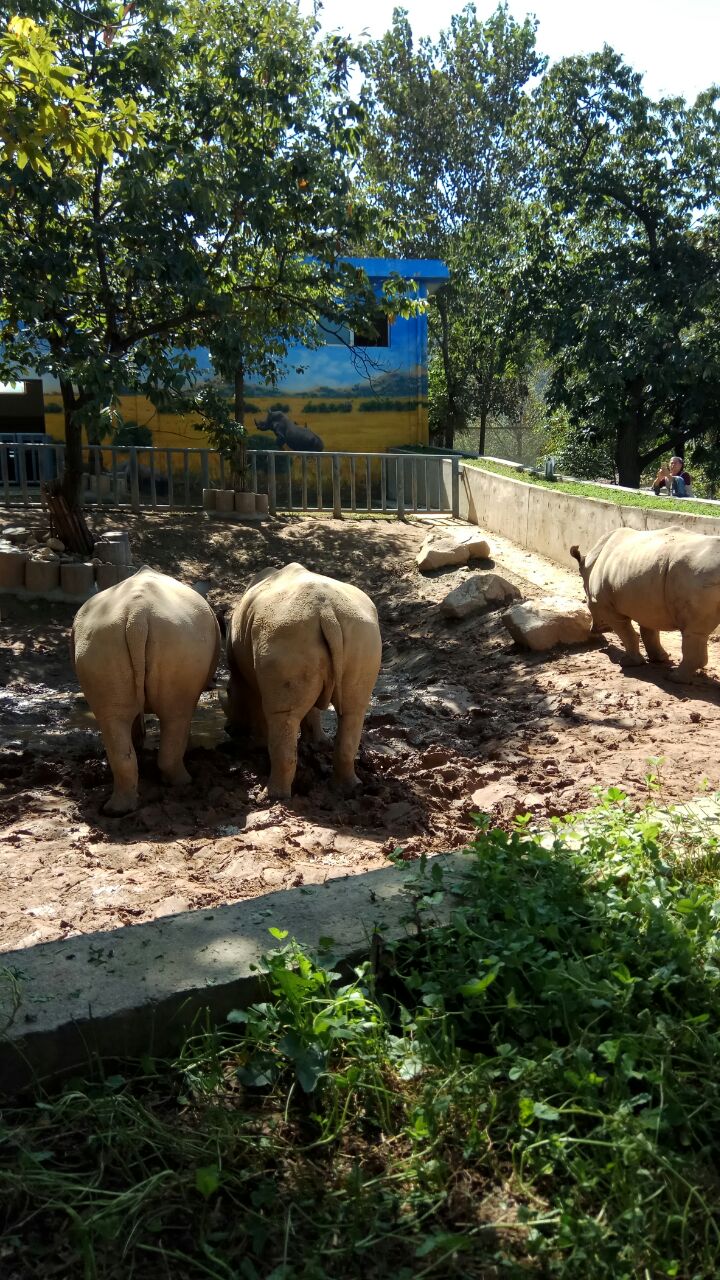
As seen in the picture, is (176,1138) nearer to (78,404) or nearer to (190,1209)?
(190,1209)

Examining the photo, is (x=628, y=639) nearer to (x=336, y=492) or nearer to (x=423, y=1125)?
(x=423, y=1125)

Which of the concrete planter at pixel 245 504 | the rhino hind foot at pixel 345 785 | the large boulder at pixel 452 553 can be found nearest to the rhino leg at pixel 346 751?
the rhino hind foot at pixel 345 785

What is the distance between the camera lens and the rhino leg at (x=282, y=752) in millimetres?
6363

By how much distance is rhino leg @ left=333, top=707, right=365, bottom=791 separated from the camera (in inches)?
260

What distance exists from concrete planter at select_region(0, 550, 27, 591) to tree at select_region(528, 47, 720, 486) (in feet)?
39.0

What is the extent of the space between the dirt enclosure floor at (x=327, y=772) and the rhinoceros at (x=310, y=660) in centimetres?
32

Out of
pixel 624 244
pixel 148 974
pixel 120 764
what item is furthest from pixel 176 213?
pixel 624 244

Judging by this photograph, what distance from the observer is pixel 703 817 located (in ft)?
13.6

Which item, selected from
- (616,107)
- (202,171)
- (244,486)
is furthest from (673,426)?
(202,171)

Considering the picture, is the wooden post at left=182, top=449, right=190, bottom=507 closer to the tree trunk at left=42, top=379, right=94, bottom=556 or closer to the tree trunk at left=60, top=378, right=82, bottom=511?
the tree trunk at left=60, top=378, right=82, bottom=511

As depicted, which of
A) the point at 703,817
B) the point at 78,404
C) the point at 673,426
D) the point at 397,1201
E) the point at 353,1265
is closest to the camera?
the point at 353,1265

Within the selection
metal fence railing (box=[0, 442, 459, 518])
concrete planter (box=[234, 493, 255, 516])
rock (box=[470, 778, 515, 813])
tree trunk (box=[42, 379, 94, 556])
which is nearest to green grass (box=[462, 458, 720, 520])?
metal fence railing (box=[0, 442, 459, 518])

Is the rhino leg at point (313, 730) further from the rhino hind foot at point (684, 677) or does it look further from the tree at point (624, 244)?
the tree at point (624, 244)

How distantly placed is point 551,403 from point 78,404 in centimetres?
1176
